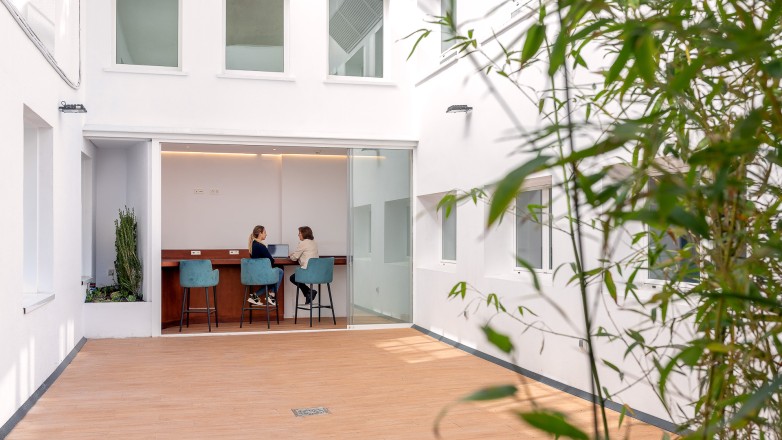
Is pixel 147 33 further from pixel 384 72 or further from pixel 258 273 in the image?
pixel 258 273

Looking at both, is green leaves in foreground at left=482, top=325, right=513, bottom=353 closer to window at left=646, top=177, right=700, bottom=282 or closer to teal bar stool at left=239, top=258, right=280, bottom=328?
window at left=646, top=177, right=700, bottom=282

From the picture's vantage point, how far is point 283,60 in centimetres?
1058

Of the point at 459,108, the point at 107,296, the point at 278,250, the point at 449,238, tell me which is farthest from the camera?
the point at 278,250

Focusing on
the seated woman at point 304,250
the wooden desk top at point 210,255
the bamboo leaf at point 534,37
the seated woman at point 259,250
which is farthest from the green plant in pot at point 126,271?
the bamboo leaf at point 534,37

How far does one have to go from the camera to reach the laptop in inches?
476

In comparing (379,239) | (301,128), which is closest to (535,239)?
(379,239)

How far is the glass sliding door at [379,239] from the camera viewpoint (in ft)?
34.6

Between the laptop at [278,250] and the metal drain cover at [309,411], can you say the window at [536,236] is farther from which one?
the laptop at [278,250]

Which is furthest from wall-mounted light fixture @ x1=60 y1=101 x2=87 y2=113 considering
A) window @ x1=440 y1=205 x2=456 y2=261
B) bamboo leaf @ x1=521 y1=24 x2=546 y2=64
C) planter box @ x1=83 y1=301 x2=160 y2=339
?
bamboo leaf @ x1=521 y1=24 x2=546 y2=64

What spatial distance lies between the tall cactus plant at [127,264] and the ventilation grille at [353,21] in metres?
3.73

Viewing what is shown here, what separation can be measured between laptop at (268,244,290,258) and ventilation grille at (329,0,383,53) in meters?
3.22

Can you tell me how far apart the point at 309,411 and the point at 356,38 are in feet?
21.3

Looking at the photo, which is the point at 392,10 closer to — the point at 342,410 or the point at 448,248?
the point at 448,248

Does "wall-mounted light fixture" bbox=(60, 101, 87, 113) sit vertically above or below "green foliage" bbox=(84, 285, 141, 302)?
above
